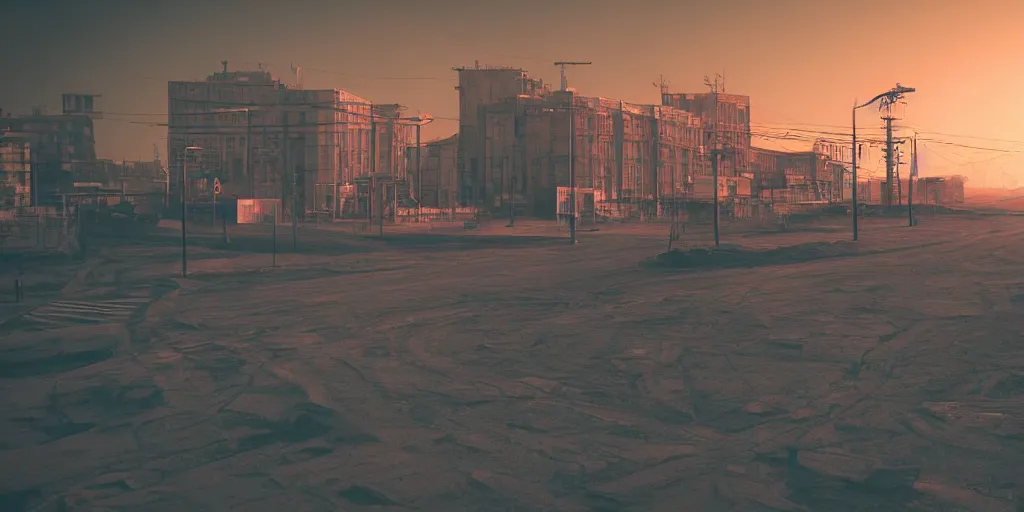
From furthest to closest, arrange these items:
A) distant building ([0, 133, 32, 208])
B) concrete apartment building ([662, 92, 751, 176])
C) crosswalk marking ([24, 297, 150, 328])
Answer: concrete apartment building ([662, 92, 751, 176]) < distant building ([0, 133, 32, 208]) < crosswalk marking ([24, 297, 150, 328])

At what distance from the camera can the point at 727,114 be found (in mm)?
144875

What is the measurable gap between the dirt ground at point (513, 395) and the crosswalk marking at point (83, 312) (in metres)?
0.19

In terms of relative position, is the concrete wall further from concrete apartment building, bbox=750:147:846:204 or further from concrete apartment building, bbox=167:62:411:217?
concrete apartment building, bbox=750:147:846:204

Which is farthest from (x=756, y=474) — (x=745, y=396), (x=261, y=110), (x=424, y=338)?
(x=261, y=110)

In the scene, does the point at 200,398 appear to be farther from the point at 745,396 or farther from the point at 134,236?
the point at 134,236

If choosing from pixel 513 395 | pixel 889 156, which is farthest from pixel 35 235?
pixel 889 156

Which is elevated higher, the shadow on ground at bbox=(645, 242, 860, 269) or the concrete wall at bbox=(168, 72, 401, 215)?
the concrete wall at bbox=(168, 72, 401, 215)

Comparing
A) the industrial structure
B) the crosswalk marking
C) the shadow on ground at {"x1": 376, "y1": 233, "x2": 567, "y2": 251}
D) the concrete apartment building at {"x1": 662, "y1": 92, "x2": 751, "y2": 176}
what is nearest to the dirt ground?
the crosswalk marking

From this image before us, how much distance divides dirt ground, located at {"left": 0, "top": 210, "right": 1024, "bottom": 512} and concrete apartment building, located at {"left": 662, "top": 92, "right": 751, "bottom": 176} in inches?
4139

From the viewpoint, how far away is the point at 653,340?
24.4 meters

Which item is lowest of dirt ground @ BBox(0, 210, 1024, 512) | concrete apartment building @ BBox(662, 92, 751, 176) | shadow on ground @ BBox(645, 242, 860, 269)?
dirt ground @ BBox(0, 210, 1024, 512)

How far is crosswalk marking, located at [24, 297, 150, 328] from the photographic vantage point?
26.9m

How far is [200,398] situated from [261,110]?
8409 centimetres

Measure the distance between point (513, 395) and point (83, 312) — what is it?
56.5ft
